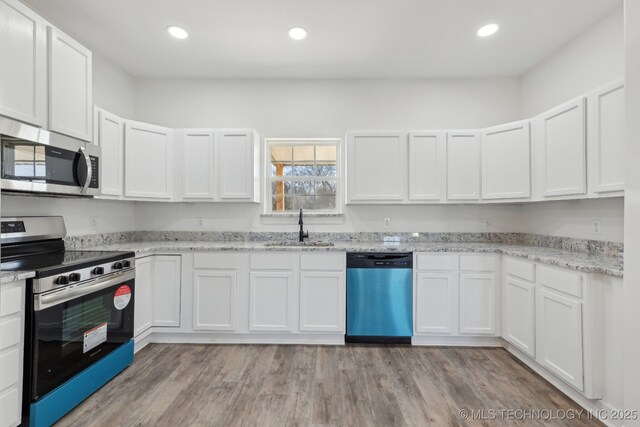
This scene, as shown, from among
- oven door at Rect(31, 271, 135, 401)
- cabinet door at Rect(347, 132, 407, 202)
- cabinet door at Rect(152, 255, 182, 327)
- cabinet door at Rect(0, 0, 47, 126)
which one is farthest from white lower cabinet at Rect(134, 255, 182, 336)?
cabinet door at Rect(347, 132, 407, 202)

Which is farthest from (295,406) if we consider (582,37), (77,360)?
(582,37)

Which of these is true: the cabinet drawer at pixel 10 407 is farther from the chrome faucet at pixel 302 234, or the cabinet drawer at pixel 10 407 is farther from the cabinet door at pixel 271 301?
the chrome faucet at pixel 302 234

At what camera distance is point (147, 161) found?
3094 mm

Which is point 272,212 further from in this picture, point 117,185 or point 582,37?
point 582,37

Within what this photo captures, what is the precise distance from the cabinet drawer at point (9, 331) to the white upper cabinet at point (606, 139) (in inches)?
146

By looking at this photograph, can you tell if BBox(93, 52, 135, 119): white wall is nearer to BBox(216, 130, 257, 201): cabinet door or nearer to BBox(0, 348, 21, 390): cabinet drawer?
BBox(216, 130, 257, 201): cabinet door

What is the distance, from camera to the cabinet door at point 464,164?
322 centimetres

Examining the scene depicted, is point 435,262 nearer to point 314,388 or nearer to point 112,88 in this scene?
point 314,388

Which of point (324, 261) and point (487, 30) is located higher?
point (487, 30)

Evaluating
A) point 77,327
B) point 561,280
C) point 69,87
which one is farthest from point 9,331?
point 561,280

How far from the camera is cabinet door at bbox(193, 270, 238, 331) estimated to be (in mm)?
2920

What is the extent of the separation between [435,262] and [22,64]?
3.47m

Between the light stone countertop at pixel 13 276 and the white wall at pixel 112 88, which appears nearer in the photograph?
the light stone countertop at pixel 13 276

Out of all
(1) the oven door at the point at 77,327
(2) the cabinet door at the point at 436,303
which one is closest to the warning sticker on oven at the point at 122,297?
(1) the oven door at the point at 77,327
